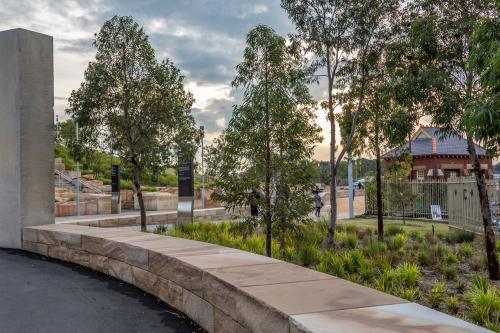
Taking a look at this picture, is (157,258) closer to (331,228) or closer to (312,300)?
(312,300)

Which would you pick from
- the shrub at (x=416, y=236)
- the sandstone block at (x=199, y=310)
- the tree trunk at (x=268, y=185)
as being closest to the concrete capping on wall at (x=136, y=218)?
the tree trunk at (x=268, y=185)

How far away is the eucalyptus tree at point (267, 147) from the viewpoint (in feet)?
33.2

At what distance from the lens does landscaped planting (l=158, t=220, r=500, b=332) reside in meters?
7.15

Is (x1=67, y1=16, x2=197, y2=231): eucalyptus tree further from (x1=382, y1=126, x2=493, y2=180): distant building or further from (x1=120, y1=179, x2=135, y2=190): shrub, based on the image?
(x1=382, y1=126, x2=493, y2=180): distant building

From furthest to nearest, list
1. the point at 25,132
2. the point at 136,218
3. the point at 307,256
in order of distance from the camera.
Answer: the point at 136,218 → the point at 307,256 → the point at 25,132

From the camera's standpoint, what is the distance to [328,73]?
527 inches

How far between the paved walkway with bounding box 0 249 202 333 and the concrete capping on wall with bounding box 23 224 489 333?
185 mm

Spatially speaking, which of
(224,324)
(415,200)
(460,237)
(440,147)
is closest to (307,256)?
(224,324)

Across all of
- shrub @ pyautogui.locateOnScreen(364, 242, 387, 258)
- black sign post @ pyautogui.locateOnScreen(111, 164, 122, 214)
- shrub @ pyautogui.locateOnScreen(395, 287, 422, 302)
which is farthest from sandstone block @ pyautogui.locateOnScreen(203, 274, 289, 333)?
black sign post @ pyautogui.locateOnScreen(111, 164, 122, 214)

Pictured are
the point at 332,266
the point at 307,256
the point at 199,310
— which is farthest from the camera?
the point at 307,256

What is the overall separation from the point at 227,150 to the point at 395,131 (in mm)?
3644

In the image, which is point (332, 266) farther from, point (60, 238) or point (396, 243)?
point (60, 238)

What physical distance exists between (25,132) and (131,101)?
486 centimetres

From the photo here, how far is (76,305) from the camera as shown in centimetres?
571
